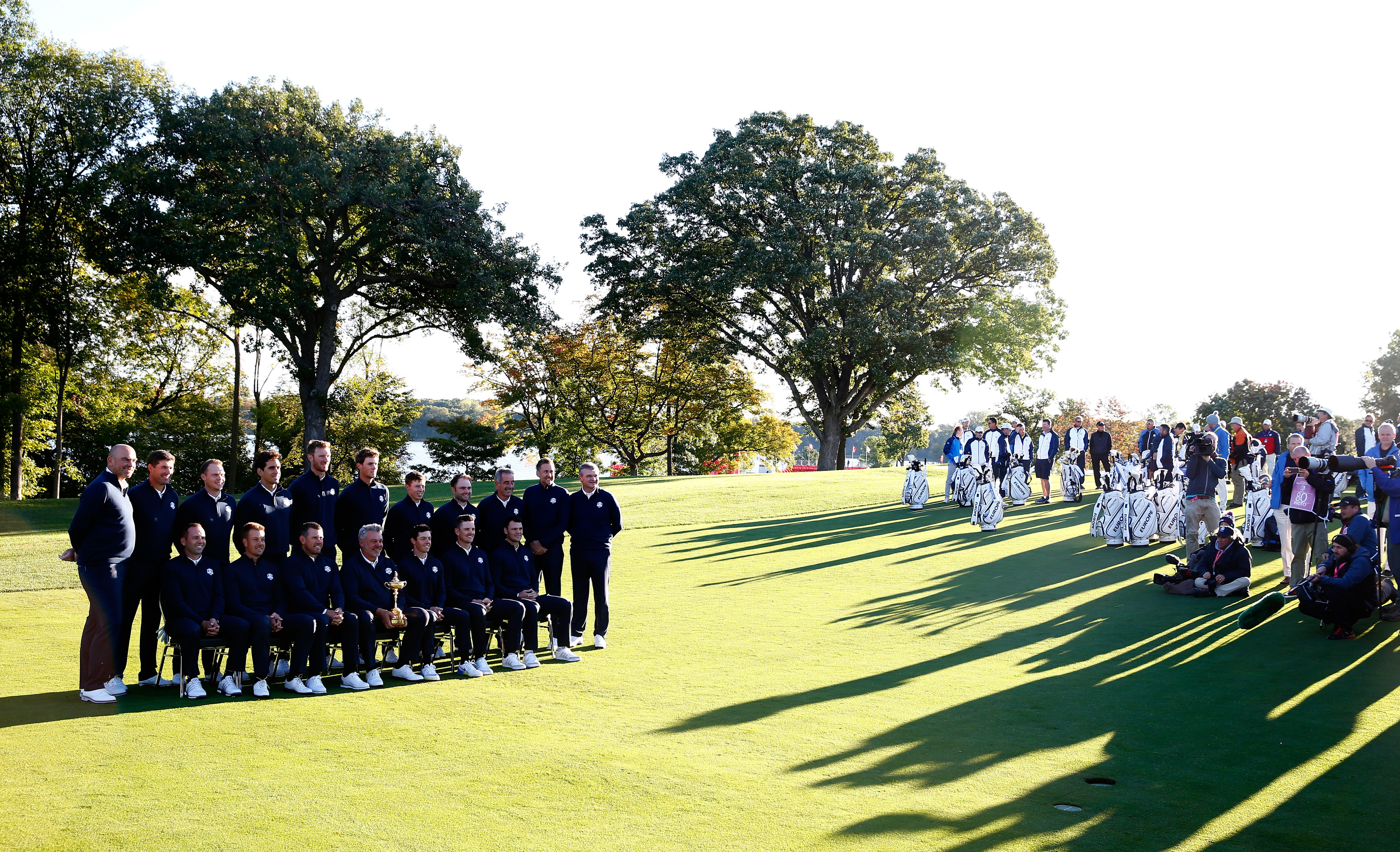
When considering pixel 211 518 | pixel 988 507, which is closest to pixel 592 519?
pixel 211 518

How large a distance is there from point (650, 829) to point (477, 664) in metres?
4.01

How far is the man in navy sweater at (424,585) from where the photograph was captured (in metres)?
8.23

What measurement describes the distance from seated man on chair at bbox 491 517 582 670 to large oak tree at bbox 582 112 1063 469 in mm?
26613

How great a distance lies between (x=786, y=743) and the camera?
6.21 meters

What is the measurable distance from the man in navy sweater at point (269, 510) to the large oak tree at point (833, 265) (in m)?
27.9

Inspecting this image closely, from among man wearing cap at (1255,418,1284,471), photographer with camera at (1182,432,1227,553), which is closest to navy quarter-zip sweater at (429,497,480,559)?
photographer with camera at (1182,432,1227,553)

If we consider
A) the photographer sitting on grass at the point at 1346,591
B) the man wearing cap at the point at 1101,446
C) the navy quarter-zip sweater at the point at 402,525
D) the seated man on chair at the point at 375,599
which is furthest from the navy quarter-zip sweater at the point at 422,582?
the man wearing cap at the point at 1101,446

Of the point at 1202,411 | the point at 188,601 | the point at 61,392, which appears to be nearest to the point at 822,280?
the point at 1202,411

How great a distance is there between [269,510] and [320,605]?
0.96 m

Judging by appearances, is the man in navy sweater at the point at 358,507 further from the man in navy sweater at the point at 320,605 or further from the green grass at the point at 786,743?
the green grass at the point at 786,743

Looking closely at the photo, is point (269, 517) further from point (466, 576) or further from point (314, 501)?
point (466, 576)

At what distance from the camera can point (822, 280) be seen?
120 ft

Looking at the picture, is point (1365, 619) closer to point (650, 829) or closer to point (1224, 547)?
point (1224, 547)

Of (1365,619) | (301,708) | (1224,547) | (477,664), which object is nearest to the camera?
(301,708)
